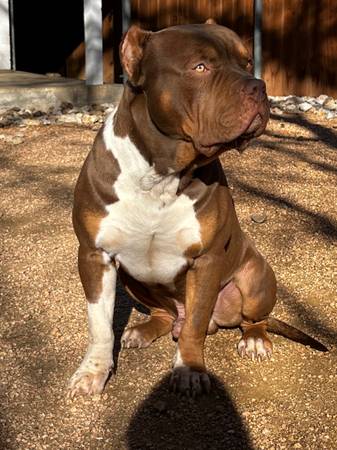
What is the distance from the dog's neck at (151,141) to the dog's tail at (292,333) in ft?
3.46

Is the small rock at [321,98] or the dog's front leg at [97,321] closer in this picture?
the dog's front leg at [97,321]

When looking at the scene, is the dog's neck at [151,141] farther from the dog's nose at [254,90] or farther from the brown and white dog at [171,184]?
the dog's nose at [254,90]

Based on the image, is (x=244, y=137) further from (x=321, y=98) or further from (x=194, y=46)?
(x=321, y=98)

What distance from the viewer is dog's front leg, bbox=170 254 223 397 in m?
3.56

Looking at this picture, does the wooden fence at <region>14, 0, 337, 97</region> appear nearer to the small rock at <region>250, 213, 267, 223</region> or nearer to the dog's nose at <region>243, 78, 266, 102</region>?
the small rock at <region>250, 213, 267, 223</region>

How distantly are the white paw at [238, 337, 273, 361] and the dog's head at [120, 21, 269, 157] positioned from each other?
1.06 meters

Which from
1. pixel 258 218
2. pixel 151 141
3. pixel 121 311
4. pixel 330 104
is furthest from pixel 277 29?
pixel 151 141

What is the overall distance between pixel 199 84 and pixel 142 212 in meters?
0.62

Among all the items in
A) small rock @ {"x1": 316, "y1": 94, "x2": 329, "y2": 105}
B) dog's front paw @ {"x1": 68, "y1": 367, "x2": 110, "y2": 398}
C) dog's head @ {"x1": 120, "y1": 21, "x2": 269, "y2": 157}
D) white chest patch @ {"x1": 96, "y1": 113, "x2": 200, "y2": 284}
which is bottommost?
small rock @ {"x1": 316, "y1": 94, "x2": 329, "y2": 105}

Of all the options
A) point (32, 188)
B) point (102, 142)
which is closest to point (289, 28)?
point (32, 188)

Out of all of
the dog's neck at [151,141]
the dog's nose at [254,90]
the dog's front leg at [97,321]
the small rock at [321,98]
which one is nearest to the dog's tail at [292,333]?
the dog's front leg at [97,321]

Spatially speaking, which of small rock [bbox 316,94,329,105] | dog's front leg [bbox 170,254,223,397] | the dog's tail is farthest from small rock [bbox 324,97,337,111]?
dog's front leg [bbox 170,254,223,397]

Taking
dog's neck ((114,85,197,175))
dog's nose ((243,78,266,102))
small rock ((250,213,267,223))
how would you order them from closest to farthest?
dog's nose ((243,78,266,102))
dog's neck ((114,85,197,175))
small rock ((250,213,267,223))

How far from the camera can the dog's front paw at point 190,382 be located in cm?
354
